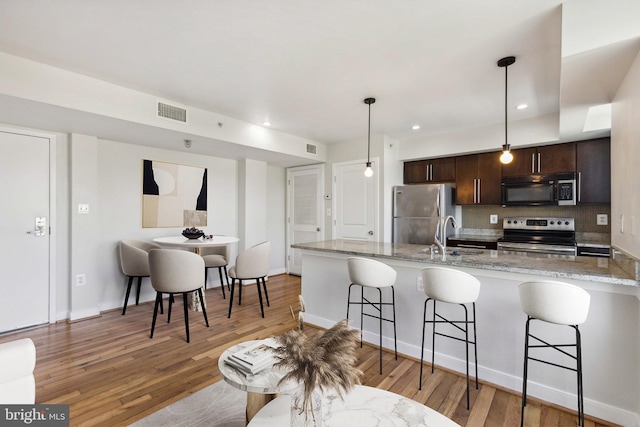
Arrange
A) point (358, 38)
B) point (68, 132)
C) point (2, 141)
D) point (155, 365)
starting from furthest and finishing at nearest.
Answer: point (68, 132)
point (2, 141)
point (155, 365)
point (358, 38)

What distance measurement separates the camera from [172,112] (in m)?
3.29

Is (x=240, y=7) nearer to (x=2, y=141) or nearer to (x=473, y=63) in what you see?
(x=473, y=63)

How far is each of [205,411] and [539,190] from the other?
14.6 ft

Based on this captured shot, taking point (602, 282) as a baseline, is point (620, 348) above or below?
below

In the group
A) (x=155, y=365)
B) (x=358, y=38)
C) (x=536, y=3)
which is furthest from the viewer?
(x=155, y=365)

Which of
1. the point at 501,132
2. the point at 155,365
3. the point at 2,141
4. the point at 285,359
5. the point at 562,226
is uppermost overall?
the point at 501,132

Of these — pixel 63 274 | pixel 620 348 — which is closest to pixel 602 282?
pixel 620 348

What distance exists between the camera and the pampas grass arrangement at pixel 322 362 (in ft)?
2.99

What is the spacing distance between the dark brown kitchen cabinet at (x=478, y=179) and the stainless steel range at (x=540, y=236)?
48 cm

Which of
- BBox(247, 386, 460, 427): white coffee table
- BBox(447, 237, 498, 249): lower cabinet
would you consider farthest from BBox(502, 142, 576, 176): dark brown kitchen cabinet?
BBox(247, 386, 460, 427): white coffee table

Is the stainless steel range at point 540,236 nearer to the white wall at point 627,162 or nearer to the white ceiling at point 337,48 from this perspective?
the white ceiling at point 337,48

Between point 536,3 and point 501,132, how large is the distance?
8.42 ft

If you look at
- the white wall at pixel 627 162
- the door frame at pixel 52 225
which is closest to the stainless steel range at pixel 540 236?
Answer: the white wall at pixel 627 162

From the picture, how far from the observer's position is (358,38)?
216 cm
